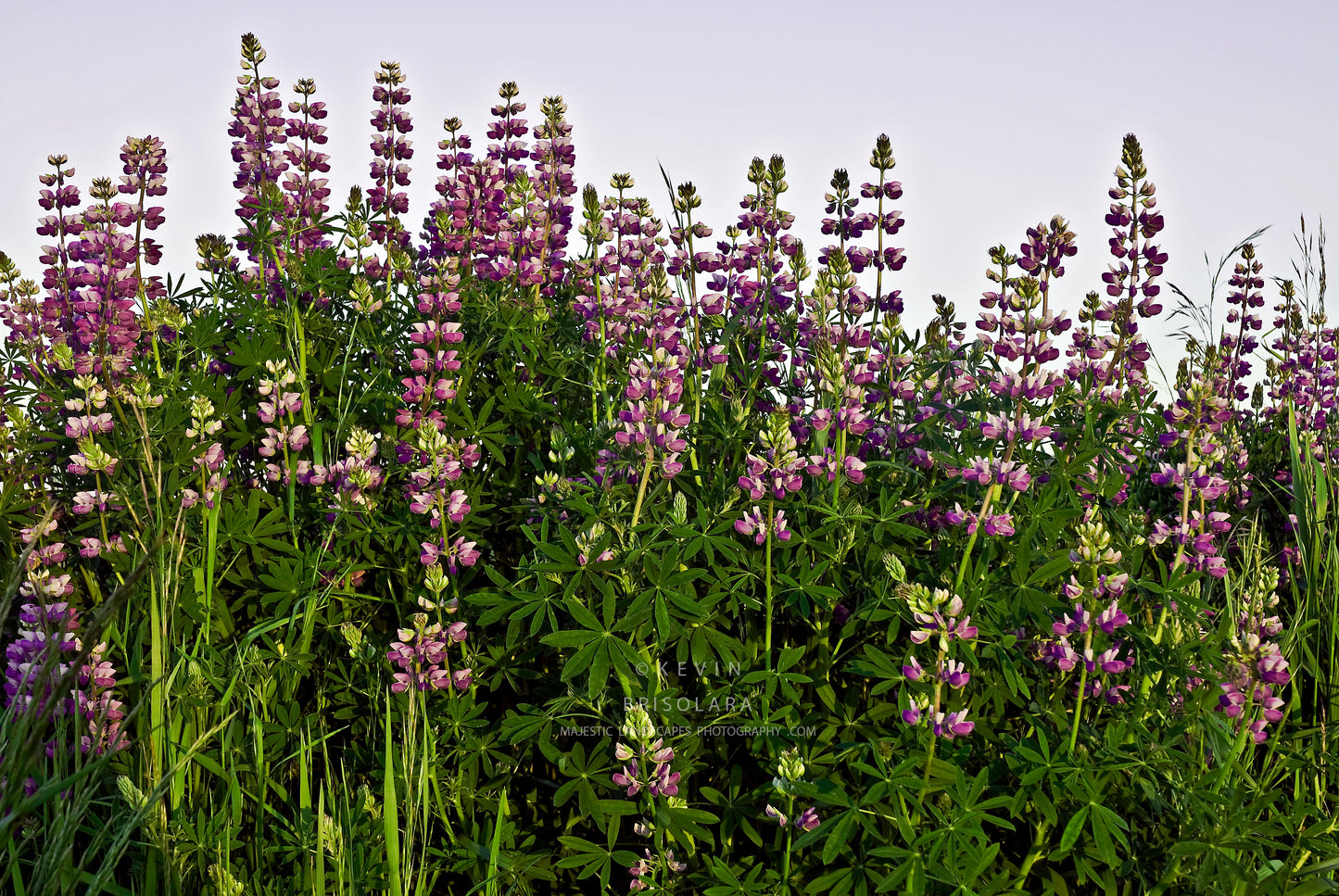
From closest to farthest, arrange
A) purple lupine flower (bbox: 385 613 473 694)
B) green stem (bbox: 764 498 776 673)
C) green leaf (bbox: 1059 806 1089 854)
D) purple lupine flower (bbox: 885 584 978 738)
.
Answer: purple lupine flower (bbox: 885 584 978 738) → green leaf (bbox: 1059 806 1089 854) → green stem (bbox: 764 498 776 673) → purple lupine flower (bbox: 385 613 473 694)

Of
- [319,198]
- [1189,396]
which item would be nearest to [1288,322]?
[1189,396]

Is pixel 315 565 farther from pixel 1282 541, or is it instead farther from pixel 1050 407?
pixel 1282 541

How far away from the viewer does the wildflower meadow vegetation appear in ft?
8.31

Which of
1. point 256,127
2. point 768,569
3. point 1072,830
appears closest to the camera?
point 1072,830

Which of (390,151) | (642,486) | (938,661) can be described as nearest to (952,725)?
(938,661)

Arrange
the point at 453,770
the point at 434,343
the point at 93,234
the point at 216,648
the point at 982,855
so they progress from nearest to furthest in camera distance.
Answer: the point at 982,855 → the point at 453,770 → the point at 216,648 → the point at 434,343 → the point at 93,234

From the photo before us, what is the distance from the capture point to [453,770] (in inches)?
114

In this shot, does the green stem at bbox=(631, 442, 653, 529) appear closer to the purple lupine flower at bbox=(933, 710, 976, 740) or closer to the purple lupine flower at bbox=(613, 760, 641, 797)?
the purple lupine flower at bbox=(613, 760, 641, 797)

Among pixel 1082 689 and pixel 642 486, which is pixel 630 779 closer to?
pixel 642 486

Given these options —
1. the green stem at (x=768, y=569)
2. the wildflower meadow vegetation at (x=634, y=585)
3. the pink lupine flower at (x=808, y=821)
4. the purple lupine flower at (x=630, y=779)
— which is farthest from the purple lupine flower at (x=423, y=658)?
the pink lupine flower at (x=808, y=821)

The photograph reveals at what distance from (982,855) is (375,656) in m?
1.62

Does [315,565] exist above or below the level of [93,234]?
below

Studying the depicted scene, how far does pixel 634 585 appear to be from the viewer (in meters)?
2.66

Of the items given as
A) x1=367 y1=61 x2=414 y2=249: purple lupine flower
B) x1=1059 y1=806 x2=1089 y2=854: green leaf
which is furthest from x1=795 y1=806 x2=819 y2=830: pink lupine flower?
x1=367 y1=61 x2=414 y2=249: purple lupine flower
